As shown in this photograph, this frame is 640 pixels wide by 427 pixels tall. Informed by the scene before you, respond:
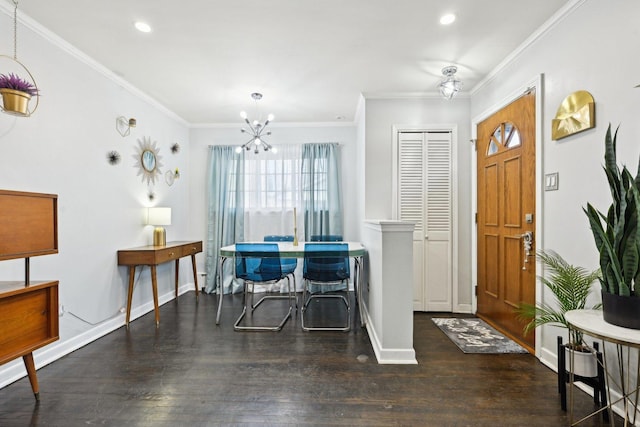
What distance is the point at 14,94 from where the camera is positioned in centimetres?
187

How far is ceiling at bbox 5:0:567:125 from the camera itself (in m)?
2.06

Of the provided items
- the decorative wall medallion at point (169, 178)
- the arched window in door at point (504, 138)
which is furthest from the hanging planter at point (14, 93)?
the arched window in door at point (504, 138)

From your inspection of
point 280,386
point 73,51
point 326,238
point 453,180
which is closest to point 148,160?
point 73,51

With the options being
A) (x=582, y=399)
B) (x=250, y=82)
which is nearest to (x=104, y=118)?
(x=250, y=82)

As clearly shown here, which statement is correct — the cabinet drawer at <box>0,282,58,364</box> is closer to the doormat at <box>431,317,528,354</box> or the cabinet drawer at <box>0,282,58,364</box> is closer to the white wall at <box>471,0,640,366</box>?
the doormat at <box>431,317,528,354</box>

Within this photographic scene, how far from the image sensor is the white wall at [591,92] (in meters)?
1.67

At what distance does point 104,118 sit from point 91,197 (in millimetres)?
797

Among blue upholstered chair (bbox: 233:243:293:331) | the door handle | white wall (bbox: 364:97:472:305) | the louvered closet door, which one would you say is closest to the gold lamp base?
blue upholstered chair (bbox: 233:243:293:331)

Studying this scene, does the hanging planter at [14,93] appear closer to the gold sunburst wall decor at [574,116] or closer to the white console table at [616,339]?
the white console table at [616,339]

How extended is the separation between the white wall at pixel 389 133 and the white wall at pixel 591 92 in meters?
0.98

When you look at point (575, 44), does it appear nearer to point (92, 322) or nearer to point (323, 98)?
point (323, 98)

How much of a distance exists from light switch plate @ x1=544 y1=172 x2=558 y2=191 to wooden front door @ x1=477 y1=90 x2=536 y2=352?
135 mm

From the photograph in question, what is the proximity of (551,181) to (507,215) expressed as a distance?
0.61 metres

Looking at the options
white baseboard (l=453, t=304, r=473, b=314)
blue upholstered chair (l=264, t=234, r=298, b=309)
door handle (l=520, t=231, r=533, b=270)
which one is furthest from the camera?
blue upholstered chair (l=264, t=234, r=298, b=309)
